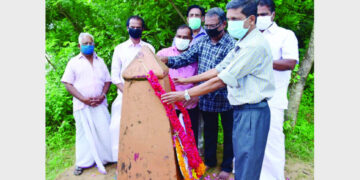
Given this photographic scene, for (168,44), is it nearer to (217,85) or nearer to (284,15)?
(284,15)

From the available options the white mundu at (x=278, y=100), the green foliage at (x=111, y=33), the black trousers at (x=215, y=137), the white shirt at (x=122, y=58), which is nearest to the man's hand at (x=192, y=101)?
the black trousers at (x=215, y=137)

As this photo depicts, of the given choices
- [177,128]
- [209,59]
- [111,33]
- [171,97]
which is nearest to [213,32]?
[209,59]

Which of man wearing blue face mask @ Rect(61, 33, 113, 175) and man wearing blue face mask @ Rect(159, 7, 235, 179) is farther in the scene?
man wearing blue face mask @ Rect(61, 33, 113, 175)

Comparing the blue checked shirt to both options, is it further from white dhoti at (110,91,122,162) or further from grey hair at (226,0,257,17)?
white dhoti at (110,91,122,162)

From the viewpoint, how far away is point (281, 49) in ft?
11.0

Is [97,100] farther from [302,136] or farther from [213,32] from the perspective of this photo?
[302,136]

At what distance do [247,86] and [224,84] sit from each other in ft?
0.71

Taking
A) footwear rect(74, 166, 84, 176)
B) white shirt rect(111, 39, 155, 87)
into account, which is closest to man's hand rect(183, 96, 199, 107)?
white shirt rect(111, 39, 155, 87)

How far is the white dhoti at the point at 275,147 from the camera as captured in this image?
345 centimetres

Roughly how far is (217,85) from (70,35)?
6.51m

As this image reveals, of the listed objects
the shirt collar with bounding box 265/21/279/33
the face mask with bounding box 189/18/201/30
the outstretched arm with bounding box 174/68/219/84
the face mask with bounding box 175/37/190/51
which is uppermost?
the face mask with bounding box 189/18/201/30

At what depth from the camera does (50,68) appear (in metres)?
6.72

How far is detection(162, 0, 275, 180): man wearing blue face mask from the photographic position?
2.34 m

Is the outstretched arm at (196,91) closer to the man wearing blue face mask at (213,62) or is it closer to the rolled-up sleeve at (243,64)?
the rolled-up sleeve at (243,64)
